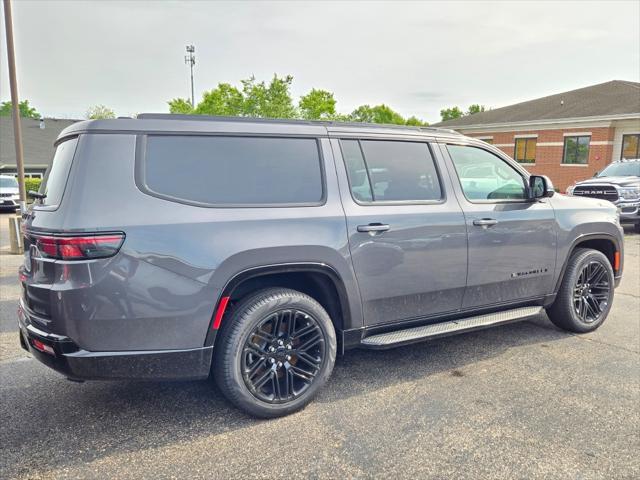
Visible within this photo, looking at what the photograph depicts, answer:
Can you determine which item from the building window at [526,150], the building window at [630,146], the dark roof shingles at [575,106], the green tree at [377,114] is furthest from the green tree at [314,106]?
the green tree at [377,114]

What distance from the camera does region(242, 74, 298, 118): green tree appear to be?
31.6 m

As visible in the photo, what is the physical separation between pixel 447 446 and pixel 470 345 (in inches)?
69.5

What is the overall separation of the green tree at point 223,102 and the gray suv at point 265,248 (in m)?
30.8

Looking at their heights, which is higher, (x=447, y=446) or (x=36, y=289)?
(x=36, y=289)

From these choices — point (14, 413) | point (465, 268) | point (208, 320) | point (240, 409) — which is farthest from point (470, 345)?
point (14, 413)

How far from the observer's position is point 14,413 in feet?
9.95

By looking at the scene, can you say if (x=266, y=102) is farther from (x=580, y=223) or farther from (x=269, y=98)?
(x=580, y=223)

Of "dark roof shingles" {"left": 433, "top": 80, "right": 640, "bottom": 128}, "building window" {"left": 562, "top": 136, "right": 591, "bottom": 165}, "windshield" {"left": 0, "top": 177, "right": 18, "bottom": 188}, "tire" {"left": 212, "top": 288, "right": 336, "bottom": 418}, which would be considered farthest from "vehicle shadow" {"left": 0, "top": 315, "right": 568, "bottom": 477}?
"building window" {"left": 562, "top": 136, "right": 591, "bottom": 165}

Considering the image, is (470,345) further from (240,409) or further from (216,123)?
(216,123)

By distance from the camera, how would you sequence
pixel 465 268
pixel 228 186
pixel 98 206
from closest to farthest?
pixel 98 206, pixel 228 186, pixel 465 268

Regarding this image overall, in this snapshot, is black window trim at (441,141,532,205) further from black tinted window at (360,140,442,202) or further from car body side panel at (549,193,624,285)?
car body side panel at (549,193,624,285)

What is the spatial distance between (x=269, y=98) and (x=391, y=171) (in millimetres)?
29996

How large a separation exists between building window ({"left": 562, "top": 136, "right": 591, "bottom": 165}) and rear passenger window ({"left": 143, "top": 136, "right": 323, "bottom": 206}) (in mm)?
24325

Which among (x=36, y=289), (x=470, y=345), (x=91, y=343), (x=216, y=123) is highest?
(x=216, y=123)
